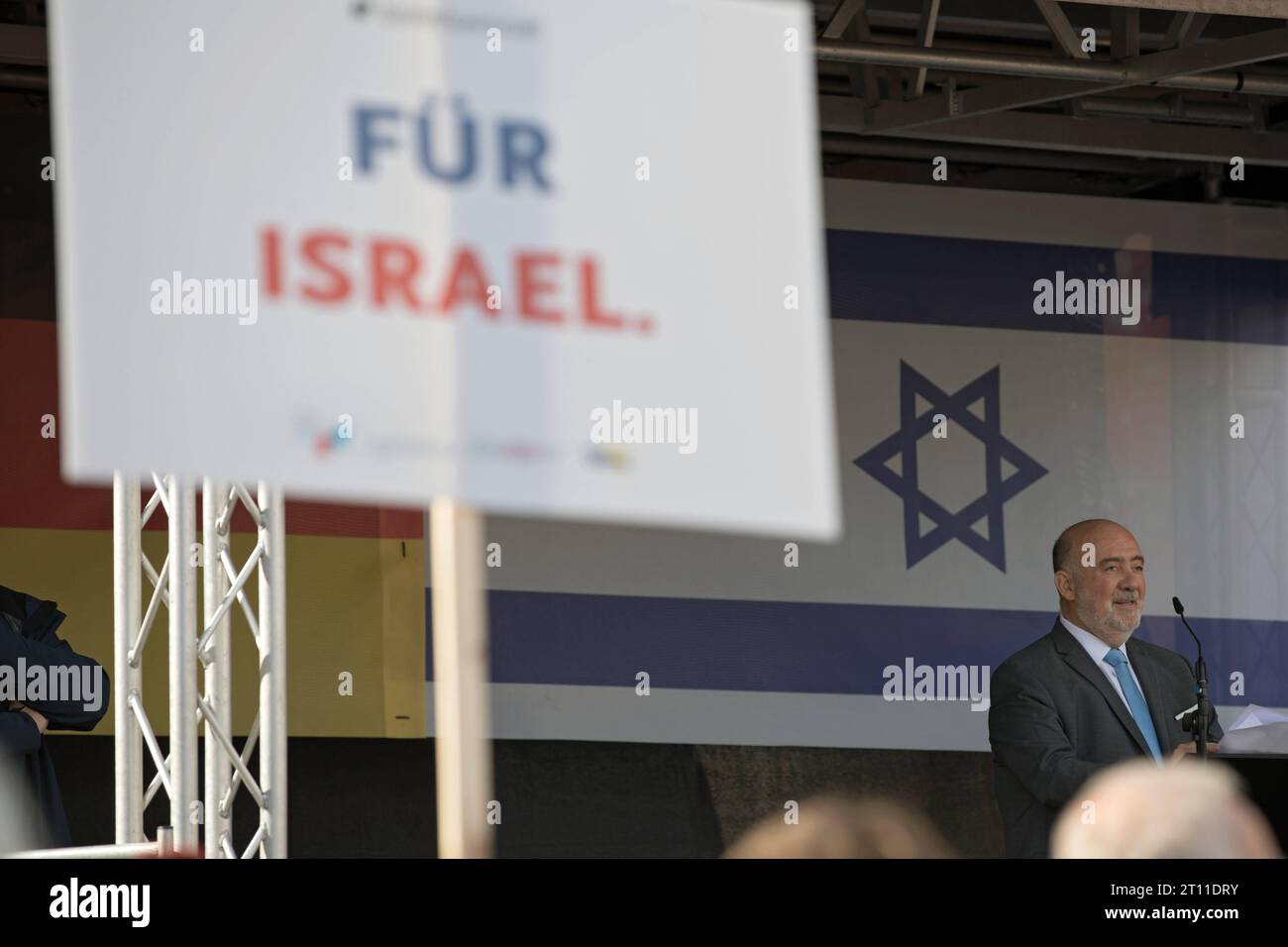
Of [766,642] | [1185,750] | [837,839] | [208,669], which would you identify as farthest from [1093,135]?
[837,839]

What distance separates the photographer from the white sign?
1886 millimetres

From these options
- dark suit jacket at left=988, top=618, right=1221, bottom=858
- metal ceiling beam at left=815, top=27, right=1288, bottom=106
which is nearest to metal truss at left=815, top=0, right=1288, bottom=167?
metal ceiling beam at left=815, top=27, right=1288, bottom=106

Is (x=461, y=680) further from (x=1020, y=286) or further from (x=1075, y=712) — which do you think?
(x=1020, y=286)

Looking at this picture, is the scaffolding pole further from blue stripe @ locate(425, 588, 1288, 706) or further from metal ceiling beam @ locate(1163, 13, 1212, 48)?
metal ceiling beam @ locate(1163, 13, 1212, 48)

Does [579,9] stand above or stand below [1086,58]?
below

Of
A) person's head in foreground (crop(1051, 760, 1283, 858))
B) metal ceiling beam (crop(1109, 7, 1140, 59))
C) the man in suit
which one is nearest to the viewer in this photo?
person's head in foreground (crop(1051, 760, 1283, 858))

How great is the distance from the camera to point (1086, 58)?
6098 millimetres

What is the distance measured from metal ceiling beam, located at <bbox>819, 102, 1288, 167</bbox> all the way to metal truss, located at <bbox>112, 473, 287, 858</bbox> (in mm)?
3308

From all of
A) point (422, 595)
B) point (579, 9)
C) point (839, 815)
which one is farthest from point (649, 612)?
point (839, 815)

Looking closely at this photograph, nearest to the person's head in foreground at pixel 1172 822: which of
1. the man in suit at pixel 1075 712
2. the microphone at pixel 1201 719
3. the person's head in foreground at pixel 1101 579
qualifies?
the microphone at pixel 1201 719

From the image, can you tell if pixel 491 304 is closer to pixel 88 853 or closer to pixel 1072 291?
pixel 88 853

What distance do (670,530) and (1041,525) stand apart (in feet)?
4.85

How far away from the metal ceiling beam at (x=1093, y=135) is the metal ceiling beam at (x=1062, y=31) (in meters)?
0.74

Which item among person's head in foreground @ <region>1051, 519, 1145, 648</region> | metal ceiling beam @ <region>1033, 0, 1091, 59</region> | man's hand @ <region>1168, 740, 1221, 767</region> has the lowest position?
man's hand @ <region>1168, 740, 1221, 767</region>
